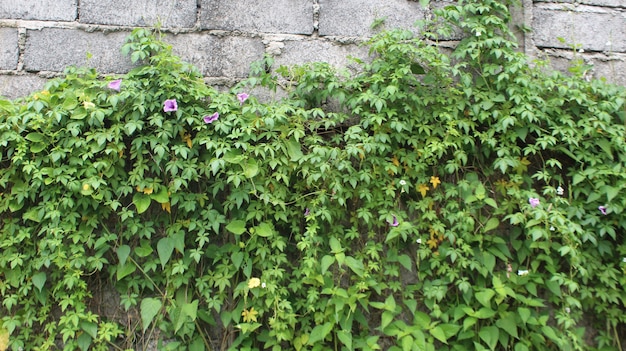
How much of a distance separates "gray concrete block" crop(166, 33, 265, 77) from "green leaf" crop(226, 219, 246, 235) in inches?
35.0

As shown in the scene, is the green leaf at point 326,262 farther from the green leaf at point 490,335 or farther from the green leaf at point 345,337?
the green leaf at point 490,335

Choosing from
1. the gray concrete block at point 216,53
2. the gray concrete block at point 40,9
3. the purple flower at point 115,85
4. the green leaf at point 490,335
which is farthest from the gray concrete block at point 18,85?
the green leaf at point 490,335

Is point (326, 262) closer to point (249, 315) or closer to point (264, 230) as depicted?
point (264, 230)

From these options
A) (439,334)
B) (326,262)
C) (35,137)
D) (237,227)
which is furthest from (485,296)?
(35,137)

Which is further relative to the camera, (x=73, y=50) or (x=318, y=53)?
(x=318, y=53)

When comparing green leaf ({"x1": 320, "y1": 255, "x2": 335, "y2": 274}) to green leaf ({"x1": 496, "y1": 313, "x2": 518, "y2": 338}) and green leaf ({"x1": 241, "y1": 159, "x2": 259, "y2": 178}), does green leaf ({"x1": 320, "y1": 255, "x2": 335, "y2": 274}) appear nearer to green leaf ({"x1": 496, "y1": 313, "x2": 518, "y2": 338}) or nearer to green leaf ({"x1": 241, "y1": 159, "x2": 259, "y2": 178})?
green leaf ({"x1": 241, "y1": 159, "x2": 259, "y2": 178})

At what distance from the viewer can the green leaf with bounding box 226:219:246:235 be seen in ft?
8.58

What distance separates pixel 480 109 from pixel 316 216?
1.14m

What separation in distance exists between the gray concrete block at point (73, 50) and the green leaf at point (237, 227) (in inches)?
43.3

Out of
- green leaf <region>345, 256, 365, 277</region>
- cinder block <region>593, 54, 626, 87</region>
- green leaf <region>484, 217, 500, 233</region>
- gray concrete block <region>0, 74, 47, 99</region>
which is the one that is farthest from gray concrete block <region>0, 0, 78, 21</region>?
cinder block <region>593, 54, 626, 87</region>

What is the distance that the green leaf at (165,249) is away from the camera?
2600mm

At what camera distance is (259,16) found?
2.98m

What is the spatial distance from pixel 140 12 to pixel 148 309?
1.68 metres

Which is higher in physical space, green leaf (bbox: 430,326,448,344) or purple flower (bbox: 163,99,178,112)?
purple flower (bbox: 163,99,178,112)
